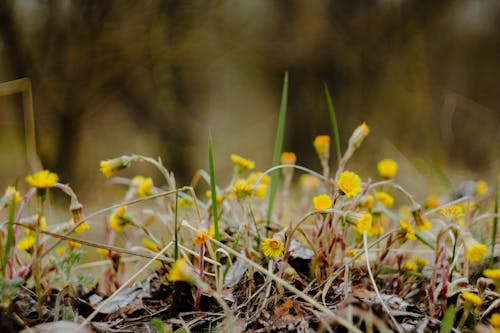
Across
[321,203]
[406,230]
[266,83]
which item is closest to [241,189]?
[321,203]

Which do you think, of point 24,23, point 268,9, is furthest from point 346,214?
point 268,9

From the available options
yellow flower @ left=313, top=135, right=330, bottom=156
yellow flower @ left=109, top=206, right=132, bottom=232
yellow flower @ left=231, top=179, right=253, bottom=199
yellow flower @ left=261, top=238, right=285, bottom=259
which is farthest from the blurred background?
yellow flower @ left=261, top=238, right=285, bottom=259

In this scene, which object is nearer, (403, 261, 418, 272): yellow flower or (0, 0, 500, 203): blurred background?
(403, 261, 418, 272): yellow flower

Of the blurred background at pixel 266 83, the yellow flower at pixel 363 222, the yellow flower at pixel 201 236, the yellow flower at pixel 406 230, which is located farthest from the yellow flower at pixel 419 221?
the blurred background at pixel 266 83

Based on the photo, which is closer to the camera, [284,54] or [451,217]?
[451,217]

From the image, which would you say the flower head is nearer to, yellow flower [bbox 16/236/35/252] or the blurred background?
yellow flower [bbox 16/236/35/252]

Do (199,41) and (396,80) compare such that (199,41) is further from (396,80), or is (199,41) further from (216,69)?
(396,80)
